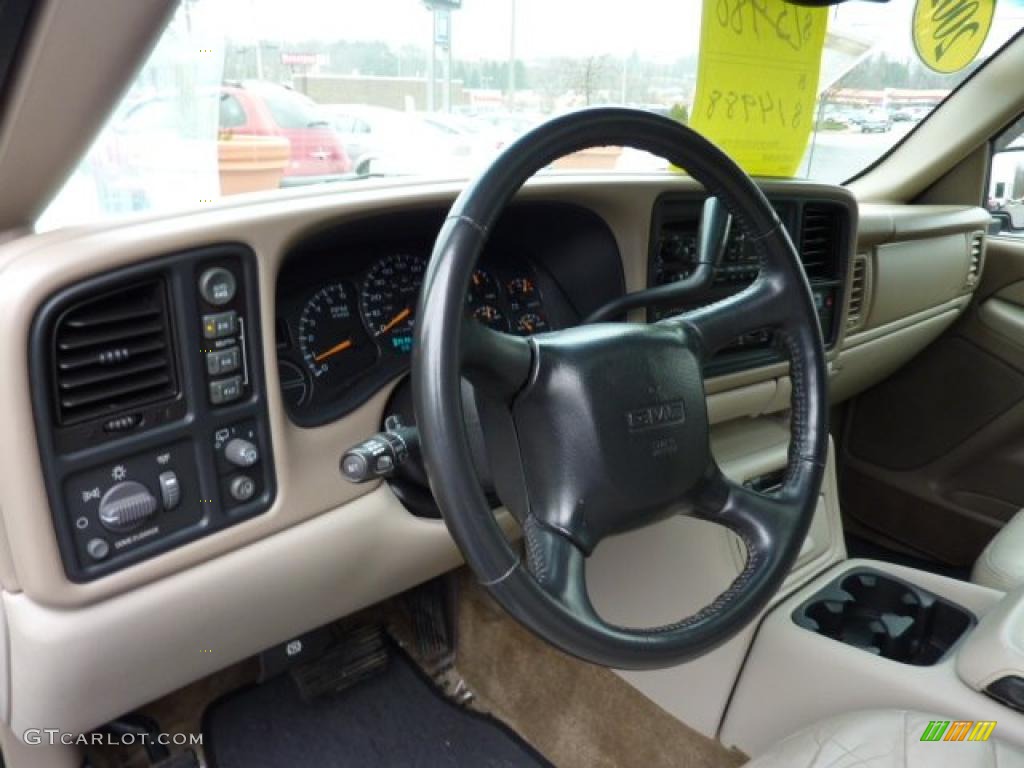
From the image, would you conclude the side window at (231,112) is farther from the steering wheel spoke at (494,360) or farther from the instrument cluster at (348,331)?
the steering wheel spoke at (494,360)

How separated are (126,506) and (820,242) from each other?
1364 mm

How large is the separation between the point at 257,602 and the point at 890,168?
7.27 ft

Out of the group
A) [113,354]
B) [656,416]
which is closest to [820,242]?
[656,416]

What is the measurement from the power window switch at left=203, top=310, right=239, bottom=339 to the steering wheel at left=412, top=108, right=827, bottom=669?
263mm

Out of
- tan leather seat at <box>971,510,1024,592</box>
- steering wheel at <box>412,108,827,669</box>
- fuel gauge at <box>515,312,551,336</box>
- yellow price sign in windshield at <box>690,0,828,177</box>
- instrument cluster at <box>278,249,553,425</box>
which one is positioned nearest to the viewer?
steering wheel at <box>412,108,827,669</box>

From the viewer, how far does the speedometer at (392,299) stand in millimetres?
1139

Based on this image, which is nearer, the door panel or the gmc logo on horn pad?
the gmc logo on horn pad

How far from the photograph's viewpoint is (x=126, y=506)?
0.87 metres

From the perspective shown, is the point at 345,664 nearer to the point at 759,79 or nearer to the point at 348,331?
the point at 348,331

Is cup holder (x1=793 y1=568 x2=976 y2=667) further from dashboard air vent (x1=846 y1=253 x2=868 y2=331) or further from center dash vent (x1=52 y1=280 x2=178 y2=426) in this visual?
center dash vent (x1=52 y1=280 x2=178 y2=426)

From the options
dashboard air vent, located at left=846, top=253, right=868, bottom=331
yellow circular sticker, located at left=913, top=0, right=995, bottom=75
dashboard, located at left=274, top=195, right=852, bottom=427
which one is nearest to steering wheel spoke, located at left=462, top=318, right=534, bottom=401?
dashboard, located at left=274, top=195, right=852, bottom=427

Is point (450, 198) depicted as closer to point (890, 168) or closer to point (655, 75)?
point (655, 75)

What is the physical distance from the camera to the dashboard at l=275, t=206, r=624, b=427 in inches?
42.4

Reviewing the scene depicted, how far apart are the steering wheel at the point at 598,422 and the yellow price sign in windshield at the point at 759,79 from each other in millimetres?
507
